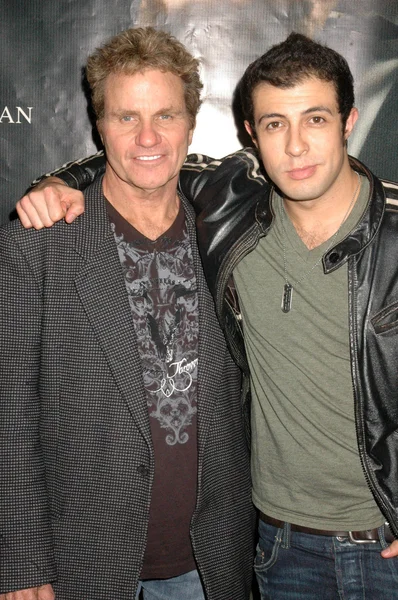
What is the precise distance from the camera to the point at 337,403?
1.80m

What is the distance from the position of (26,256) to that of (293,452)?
0.92m

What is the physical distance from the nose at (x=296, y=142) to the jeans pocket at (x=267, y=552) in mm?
1089

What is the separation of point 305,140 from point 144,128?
1.48 ft

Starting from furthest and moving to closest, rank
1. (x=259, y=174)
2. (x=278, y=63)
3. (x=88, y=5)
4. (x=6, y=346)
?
(x=88, y=5), (x=259, y=174), (x=278, y=63), (x=6, y=346)

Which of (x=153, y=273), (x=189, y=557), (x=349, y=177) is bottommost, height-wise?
(x=189, y=557)

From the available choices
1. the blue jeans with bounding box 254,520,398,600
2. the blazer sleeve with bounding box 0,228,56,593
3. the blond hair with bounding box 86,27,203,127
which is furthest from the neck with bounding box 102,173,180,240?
the blue jeans with bounding box 254,520,398,600

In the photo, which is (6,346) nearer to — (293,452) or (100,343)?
(100,343)

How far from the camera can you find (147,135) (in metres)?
1.83

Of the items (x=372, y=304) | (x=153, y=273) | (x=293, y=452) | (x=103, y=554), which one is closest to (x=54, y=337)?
(x=153, y=273)

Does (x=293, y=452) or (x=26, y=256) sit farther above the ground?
(x=26, y=256)

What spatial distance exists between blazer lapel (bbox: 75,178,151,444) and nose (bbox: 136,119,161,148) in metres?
0.27

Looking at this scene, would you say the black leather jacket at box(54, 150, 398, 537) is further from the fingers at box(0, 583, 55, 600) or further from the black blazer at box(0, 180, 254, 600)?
the fingers at box(0, 583, 55, 600)

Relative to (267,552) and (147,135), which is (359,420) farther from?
(147,135)

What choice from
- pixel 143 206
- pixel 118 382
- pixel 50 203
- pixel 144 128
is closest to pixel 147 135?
pixel 144 128
